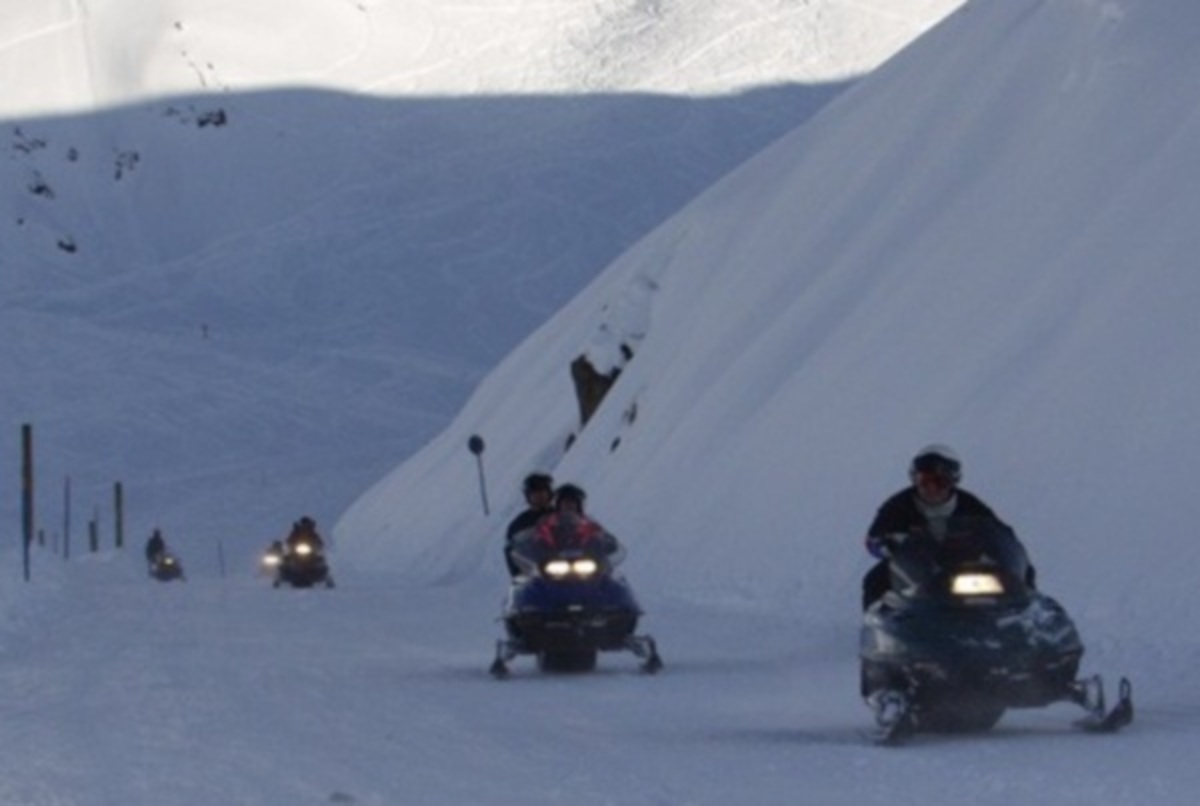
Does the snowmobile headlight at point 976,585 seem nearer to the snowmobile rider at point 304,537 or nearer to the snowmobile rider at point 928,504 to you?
the snowmobile rider at point 928,504

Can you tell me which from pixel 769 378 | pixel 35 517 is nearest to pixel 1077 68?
pixel 769 378

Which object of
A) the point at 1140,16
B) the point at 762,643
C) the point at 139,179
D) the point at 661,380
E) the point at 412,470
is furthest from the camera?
the point at 139,179

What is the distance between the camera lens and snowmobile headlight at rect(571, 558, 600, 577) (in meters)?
20.8

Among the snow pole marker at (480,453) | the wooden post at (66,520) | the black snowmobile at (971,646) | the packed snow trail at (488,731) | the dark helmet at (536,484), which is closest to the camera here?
the packed snow trail at (488,731)

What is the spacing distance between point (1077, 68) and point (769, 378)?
17.5ft

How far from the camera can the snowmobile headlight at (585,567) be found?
20750 millimetres

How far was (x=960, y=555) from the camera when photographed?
47.0 feet

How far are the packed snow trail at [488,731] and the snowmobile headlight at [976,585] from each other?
2.13 feet

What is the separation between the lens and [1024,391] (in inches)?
1068

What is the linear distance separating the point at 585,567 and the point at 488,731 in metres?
5.78

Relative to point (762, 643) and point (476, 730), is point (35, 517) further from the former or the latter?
point (476, 730)

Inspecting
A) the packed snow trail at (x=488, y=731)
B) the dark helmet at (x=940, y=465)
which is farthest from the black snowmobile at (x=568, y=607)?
the dark helmet at (x=940, y=465)

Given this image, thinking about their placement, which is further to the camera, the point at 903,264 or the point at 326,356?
the point at 326,356

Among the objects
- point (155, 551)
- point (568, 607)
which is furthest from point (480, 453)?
point (568, 607)
